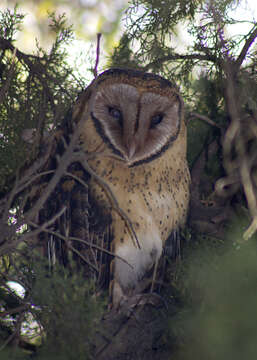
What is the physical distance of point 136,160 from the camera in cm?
163

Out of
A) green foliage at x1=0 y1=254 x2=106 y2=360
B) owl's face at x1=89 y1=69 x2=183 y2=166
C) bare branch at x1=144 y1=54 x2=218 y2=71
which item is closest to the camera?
green foliage at x1=0 y1=254 x2=106 y2=360

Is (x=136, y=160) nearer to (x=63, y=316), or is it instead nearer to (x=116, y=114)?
(x=116, y=114)

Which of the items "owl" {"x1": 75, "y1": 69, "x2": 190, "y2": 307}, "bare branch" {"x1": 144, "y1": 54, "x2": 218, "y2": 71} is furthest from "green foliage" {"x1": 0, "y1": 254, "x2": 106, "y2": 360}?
"bare branch" {"x1": 144, "y1": 54, "x2": 218, "y2": 71}

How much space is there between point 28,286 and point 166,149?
741mm

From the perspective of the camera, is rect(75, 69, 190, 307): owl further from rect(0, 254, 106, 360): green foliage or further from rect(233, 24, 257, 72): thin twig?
rect(0, 254, 106, 360): green foliage

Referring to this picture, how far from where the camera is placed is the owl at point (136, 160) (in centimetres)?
155

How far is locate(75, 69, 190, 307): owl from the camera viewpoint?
1.55 meters

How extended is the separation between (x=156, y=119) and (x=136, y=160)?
0.16 meters

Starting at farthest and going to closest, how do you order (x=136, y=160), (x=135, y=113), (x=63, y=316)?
1. (x=136, y=160)
2. (x=135, y=113)
3. (x=63, y=316)

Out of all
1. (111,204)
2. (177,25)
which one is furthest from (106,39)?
(111,204)

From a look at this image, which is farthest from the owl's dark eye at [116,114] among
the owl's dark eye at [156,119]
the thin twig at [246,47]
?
the thin twig at [246,47]

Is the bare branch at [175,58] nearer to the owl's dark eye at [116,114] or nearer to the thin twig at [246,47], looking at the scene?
the thin twig at [246,47]

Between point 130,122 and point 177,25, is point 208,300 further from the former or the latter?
point 177,25

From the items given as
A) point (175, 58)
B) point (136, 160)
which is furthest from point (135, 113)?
point (175, 58)
